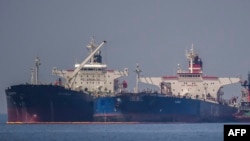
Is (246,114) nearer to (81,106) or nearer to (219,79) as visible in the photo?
(219,79)

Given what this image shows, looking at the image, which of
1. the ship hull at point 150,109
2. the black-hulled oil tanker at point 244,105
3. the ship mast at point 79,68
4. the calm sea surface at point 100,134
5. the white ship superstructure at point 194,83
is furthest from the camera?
the black-hulled oil tanker at point 244,105

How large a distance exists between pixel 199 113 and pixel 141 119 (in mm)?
10907

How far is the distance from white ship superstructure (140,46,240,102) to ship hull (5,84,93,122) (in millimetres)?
23634

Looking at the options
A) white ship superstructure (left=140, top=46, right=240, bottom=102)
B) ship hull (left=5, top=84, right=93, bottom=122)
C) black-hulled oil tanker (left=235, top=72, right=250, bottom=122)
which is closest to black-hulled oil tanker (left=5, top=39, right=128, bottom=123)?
ship hull (left=5, top=84, right=93, bottom=122)

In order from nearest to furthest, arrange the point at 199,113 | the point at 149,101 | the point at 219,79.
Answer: the point at 149,101, the point at 199,113, the point at 219,79

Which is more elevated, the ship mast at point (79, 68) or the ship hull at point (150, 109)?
the ship mast at point (79, 68)

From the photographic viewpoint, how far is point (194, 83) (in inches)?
5034

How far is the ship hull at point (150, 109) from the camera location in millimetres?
110750

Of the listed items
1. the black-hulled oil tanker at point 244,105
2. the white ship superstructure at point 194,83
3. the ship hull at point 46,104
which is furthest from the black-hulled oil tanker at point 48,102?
the black-hulled oil tanker at point 244,105

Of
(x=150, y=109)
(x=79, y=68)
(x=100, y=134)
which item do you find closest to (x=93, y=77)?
(x=79, y=68)

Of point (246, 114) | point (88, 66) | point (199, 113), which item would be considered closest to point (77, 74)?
point (88, 66)

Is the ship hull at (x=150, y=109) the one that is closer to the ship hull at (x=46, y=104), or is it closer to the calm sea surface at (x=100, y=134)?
the calm sea surface at (x=100, y=134)

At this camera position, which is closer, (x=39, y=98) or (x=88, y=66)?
(x=39, y=98)

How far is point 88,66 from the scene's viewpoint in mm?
118062
